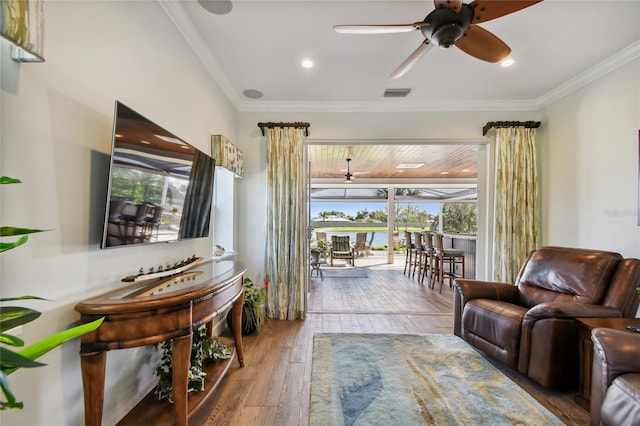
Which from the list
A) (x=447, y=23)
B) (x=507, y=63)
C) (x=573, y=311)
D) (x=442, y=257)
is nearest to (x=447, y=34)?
(x=447, y=23)

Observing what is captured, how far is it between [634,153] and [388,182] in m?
6.02

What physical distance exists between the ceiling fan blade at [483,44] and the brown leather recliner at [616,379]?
6.14 feet

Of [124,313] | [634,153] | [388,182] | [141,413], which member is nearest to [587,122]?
[634,153]

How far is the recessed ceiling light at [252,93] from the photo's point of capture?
3410mm

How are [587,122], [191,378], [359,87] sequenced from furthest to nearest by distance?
[359,87], [587,122], [191,378]

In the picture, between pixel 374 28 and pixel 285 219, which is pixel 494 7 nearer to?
pixel 374 28

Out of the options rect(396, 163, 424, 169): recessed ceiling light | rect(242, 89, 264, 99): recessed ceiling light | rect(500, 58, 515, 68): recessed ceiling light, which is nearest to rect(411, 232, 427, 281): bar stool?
rect(396, 163, 424, 169): recessed ceiling light

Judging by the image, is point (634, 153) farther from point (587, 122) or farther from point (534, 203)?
point (534, 203)

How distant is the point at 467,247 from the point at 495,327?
12.3ft

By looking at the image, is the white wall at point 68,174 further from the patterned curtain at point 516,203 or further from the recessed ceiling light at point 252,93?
the patterned curtain at point 516,203

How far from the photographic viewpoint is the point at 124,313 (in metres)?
1.31

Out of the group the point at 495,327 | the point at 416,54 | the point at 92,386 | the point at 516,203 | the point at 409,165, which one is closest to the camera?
the point at 92,386

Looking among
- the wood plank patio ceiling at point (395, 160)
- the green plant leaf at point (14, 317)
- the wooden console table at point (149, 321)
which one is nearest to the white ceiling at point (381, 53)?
the wood plank patio ceiling at point (395, 160)

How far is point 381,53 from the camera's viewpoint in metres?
2.62
